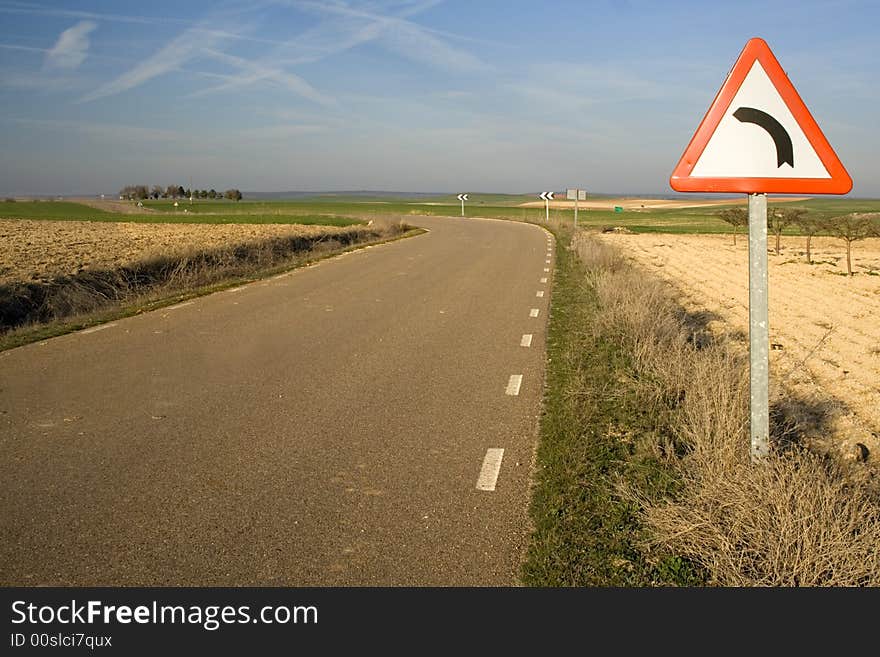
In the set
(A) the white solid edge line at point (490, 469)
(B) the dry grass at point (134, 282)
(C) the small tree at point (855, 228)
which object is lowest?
(A) the white solid edge line at point (490, 469)

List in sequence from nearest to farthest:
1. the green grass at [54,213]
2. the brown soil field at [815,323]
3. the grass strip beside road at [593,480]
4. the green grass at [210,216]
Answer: the grass strip beside road at [593,480] < the brown soil field at [815,323] < the green grass at [210,216] < the green grass at [54,213]

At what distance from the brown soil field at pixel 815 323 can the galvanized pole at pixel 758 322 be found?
224 centimetres

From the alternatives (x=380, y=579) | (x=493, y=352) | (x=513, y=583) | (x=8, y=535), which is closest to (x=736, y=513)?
(x=513, y=583)

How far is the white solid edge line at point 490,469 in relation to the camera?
5.21m

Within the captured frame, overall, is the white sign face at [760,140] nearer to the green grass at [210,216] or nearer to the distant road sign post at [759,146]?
the distant road sign post at [759,146]

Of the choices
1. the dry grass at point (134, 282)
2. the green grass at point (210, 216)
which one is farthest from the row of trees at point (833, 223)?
the green grass at point (210, 216)

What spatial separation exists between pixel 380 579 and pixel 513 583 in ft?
2.07

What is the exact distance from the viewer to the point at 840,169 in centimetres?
417

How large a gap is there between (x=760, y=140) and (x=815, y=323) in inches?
432

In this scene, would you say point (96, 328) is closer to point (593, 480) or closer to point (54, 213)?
point (593, 480)

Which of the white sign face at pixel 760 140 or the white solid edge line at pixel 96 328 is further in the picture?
the white solid edge line at pixel 96 328

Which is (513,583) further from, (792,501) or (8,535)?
(8,535)

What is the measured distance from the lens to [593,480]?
521 cm

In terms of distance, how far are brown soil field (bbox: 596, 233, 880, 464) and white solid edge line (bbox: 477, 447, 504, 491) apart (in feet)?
8.38
